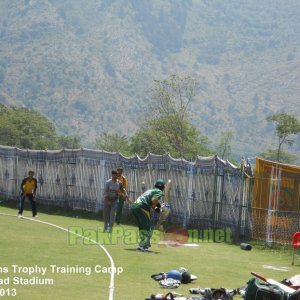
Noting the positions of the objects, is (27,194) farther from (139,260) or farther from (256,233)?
(139,260)

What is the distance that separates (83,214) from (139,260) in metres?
16.1

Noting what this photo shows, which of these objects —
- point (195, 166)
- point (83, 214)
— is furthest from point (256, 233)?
point (83, 214)

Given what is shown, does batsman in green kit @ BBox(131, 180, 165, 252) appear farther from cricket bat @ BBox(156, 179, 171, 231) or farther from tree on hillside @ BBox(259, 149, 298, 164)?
tree on hillside @ BBox(259, 149, 298, 164)

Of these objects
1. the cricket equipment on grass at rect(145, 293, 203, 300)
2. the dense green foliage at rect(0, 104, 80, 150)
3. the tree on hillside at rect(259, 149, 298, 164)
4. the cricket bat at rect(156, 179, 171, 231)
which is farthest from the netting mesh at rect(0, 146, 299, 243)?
the tree on hillside at rect(259, 149, 298, 164)

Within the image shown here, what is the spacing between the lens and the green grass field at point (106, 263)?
11.6m

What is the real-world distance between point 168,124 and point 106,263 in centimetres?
7087

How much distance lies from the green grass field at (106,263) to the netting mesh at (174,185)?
132 centimetres

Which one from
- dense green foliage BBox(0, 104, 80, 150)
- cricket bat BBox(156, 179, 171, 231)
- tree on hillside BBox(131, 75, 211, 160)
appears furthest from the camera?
dense green foliage BBox(0, 104, 80, 150)

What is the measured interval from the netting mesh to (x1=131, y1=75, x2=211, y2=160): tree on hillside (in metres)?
45.2

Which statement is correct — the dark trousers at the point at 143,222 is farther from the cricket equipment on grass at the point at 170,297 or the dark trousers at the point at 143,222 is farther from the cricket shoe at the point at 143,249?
the cricket equipment on grass at the point at 170,297

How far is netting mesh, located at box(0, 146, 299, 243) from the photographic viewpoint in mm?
23172

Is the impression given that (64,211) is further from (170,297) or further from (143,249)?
(170,297)

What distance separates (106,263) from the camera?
49.3 ft

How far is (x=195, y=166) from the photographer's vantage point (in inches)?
1051
